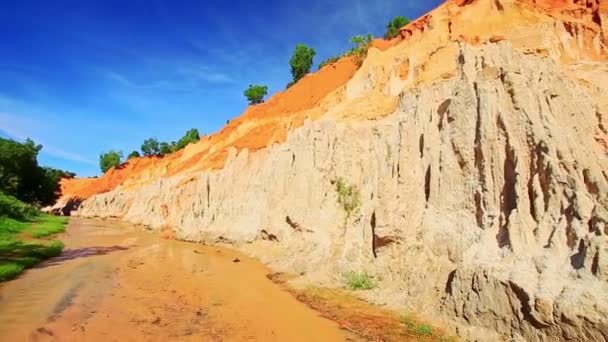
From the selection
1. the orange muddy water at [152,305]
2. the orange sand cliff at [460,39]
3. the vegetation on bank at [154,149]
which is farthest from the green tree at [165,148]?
the orange muddy water at [152,305]

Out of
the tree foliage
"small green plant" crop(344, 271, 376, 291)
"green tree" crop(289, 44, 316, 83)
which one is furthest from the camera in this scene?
"green tree" crop(289, 44, 316, 83)

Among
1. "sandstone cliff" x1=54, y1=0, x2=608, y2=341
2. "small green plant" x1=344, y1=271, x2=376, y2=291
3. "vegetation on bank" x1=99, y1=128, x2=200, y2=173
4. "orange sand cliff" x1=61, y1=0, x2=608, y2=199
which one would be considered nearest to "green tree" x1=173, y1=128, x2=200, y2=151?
"vegetation on bank" x1=99, y1=128, x2=200, y2=173

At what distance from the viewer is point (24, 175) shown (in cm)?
4241

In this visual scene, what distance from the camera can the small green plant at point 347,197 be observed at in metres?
15.4

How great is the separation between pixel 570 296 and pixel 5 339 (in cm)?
987

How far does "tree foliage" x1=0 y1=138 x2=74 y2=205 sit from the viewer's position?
122 ft

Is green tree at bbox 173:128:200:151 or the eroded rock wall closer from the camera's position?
the eroded rock wall

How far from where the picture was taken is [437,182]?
11797 millimetres

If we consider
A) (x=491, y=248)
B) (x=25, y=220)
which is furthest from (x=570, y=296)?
(x=25, y=220)

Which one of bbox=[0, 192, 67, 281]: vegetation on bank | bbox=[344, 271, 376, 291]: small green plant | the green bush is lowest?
bbox=[344, 271, 376, 291]: small green plant

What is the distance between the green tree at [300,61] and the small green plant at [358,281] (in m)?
44.6

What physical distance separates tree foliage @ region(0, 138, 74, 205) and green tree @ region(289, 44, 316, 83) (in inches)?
1252

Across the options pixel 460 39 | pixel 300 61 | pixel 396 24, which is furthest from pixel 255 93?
pixel 460 39

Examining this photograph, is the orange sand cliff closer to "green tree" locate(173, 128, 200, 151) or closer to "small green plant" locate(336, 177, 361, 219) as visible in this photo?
"small green plant" locate(336, 177, 361, 219)
